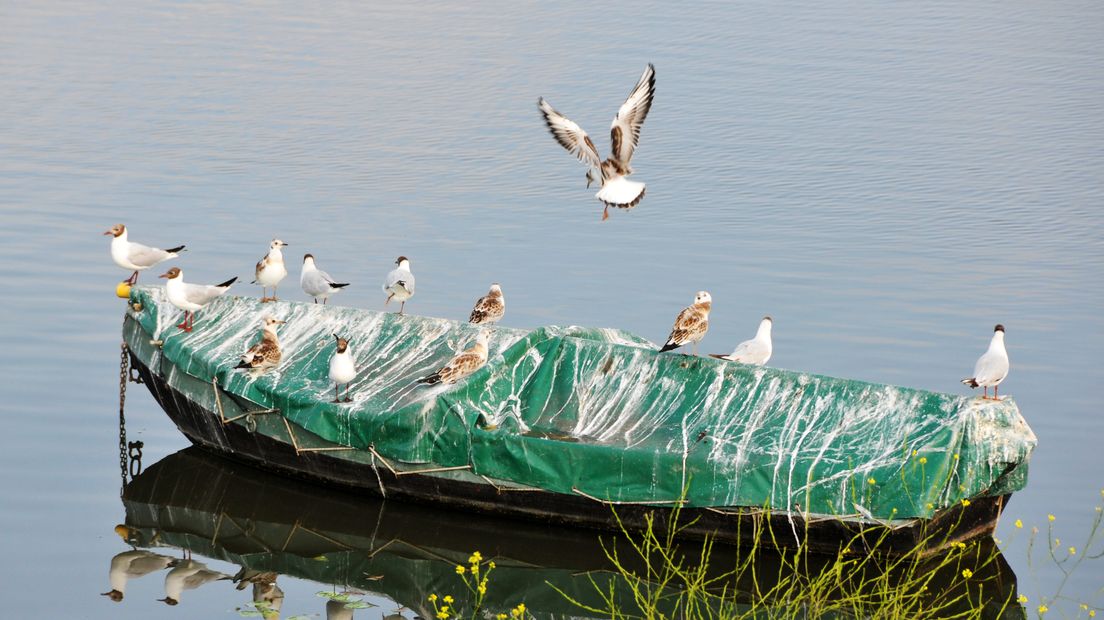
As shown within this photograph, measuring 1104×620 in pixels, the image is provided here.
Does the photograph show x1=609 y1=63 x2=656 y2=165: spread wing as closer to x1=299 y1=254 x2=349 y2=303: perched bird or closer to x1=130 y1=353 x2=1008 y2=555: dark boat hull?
x1=130 y1=353 x2=1008 y2=555: dark boat hull

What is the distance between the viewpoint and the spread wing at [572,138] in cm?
1548

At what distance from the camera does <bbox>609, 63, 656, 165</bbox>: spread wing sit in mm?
15109

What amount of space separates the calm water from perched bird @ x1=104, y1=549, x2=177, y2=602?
0.58 feet

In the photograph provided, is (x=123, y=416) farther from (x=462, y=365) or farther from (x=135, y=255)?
(x=462, y=365)

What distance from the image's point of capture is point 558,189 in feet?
94.2

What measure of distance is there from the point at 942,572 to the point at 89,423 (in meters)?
10.3

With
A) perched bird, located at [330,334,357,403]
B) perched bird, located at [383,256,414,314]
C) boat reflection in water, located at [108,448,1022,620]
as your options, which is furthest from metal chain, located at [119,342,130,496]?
perched bird, located at [383,256,414,314]

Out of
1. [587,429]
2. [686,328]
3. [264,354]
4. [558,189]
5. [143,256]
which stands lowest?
[587,429]

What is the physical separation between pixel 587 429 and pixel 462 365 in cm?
148

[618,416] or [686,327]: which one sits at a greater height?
[686,327]

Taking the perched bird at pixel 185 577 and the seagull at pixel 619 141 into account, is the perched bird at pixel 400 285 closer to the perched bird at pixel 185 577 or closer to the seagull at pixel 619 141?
the seagull at pixel 619 141

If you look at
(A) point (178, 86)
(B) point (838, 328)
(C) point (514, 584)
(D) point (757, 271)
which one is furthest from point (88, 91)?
(C) point (514, 584)

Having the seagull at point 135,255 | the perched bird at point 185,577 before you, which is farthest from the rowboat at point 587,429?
the perched bird at point 185,577

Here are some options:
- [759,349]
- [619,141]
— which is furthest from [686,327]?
[619,141]
